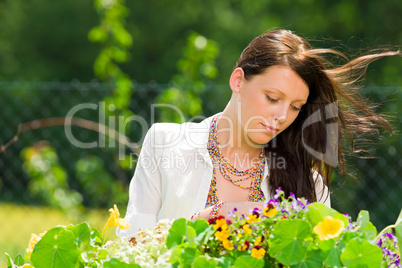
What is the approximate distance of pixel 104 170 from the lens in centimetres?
464

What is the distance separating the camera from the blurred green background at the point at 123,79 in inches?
166

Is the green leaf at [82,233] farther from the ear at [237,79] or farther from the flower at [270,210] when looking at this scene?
the ear at [237,79]

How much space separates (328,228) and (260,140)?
0.83 m

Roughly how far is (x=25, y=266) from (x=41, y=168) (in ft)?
12.9

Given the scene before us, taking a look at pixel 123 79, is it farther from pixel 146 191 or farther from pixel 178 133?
pixel 146 191

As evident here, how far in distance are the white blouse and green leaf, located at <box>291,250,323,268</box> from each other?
2.79 ft

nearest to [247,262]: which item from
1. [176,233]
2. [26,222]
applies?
[176,233]

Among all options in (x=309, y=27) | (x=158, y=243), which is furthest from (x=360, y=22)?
(x=158, y=243)

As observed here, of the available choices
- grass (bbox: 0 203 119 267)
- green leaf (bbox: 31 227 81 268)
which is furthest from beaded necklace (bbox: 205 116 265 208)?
grass (bbox: 0 203 119 267)

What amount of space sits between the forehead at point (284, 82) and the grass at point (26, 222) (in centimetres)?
251

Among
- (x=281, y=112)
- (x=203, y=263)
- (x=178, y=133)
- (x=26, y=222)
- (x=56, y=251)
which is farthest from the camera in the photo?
(x=26, y=222)

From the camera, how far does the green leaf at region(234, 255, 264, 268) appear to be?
86 cm

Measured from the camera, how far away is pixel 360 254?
0.86 meters

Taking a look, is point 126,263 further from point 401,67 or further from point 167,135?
point 401,67
